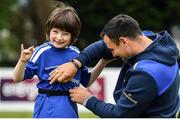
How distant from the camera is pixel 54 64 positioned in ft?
17.0

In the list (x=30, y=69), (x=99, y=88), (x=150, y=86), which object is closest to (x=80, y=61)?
Result: (x=30, y=69)

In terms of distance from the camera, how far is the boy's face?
16.9ft

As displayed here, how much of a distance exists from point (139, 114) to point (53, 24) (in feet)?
2.95

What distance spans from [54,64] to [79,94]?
0.29 metres

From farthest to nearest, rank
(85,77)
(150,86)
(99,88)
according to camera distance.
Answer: (99,88)
(85,77)
(150,86)

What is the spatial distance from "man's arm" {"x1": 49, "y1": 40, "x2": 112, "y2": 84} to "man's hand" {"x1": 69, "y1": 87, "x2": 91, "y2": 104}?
10 centimetres

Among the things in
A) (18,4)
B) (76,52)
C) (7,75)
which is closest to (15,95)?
(7,75)

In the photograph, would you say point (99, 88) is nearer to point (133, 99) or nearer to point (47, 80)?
point (47, 80)

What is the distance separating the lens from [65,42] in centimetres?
517

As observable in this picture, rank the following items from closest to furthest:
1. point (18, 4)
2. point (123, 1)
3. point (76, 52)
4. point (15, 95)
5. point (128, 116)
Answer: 1. point (128, 116)
2. point (76, 52)
3. point (15, 95)
4. point (123, 1)
5. point (18, 4)

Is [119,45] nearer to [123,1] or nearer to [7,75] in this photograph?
[7,75]

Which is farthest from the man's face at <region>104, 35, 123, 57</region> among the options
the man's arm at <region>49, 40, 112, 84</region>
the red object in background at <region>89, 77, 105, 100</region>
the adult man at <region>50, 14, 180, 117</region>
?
the red object in background at <region>89, 77, 105, 100</region>

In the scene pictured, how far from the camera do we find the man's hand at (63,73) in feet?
16.6

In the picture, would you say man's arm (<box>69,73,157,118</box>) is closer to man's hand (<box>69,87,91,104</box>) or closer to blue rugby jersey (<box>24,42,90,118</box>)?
man's hand (<box>69,87,91,104</box>)
